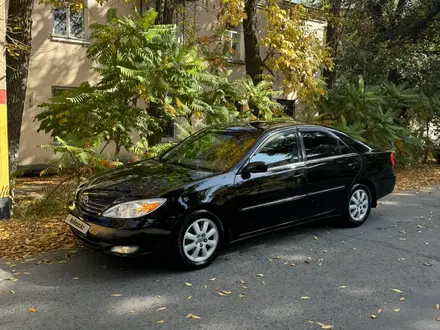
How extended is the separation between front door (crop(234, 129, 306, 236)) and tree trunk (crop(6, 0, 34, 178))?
4.65 metres

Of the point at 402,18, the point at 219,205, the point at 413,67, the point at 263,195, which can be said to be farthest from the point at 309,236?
the point at 402,18

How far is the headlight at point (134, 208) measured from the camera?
4.45m

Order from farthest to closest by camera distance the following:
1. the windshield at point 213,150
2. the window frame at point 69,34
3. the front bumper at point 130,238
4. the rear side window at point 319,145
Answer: the window frame at point 69,34, the rear side window at point 319,145, the windshield at point 213,150, the front bumper at point 130,238

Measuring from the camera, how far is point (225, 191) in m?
4.93

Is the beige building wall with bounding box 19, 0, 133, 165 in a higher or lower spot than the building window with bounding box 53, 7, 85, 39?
lower

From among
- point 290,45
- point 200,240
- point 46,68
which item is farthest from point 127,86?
point 46,68

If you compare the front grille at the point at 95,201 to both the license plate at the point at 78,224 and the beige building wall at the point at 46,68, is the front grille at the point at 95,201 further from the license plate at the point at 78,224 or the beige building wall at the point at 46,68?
the beige building wall at the point at 46,68

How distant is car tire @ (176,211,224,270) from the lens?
4641mm

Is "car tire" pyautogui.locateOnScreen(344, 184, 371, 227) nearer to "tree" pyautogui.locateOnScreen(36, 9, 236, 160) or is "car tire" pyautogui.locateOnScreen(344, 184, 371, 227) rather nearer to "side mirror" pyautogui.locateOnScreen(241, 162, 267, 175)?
"side mirror" pyautogui.locateOnScreen(241, 162, 267, 175)

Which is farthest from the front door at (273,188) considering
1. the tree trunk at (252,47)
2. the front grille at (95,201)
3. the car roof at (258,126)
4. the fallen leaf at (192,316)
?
the tree trunk at (252,47)

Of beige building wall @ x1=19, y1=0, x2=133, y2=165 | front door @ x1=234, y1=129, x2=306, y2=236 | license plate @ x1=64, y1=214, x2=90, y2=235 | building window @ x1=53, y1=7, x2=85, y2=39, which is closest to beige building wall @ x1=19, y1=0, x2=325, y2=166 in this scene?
beige building wall @ x1=19, y1=0, x2=133, y2=165

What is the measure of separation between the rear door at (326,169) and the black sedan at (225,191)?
1 centimetres

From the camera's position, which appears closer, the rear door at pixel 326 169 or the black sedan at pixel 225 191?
the black sedan at pixel 225 191

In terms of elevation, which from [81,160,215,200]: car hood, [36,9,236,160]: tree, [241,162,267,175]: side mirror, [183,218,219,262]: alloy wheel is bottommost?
[183,218,219,262]: alloy wheel
